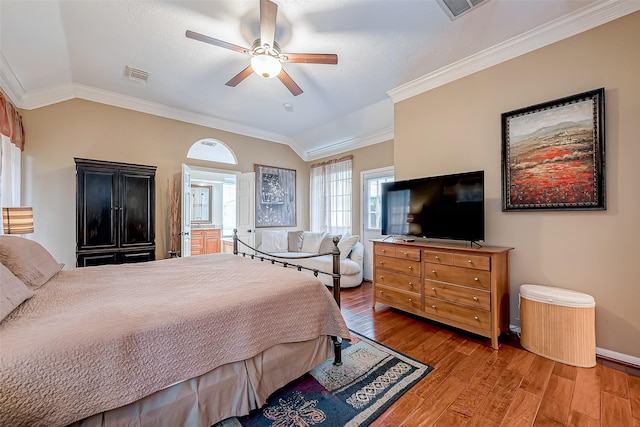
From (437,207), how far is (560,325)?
1458 mm

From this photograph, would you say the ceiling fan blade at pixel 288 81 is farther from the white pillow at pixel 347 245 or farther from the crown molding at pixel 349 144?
the white pillow at pixel 347 245

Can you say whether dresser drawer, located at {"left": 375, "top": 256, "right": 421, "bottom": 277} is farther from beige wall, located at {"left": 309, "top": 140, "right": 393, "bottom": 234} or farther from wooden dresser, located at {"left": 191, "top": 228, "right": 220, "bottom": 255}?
wooden dresser, located at {"left": 191, "top": 228, "right": 220, "bottom": 255}

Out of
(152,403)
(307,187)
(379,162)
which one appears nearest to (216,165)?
(307,187)

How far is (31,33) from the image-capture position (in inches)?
95.2

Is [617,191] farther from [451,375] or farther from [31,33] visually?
[31,33]

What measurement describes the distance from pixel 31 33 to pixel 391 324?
4.60 meters

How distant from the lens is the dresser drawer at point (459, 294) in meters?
2.49

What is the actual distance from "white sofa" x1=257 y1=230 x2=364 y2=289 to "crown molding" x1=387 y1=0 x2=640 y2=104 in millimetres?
2624

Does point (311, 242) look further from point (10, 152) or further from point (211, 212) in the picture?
point (10, 152)

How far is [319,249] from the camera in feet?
17.1

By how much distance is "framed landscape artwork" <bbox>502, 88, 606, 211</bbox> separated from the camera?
2.27m

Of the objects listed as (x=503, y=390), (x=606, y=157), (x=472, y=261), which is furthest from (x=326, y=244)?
(x=606, y=157)

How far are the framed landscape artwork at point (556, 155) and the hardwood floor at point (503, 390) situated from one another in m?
1.38

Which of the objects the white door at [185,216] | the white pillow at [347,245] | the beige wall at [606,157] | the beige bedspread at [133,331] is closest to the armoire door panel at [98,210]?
the white door at [185,216]
